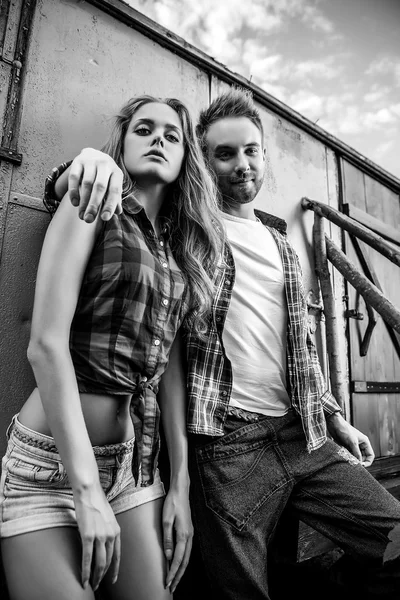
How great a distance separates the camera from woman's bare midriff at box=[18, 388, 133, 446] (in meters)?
1.09

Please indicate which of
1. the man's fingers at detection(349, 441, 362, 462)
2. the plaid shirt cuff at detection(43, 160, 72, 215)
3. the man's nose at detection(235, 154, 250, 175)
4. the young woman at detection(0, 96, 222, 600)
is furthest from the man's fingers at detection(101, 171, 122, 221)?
the man's fingers at detection(349, 441, 362, 462)

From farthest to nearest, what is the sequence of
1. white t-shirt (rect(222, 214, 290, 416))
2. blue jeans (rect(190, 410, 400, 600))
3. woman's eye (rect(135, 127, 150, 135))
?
1. white t-shirt (rect(222, 214, 290, 416))
2. woman's eye (rect(135, 127, 150, 135))
3. blue jeans (rect(190, 410, 400, 600))

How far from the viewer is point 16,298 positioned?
1528 mm

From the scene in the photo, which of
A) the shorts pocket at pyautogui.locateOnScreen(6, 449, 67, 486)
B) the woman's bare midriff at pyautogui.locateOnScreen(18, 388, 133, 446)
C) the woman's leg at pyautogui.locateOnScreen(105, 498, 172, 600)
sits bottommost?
the woman's leg at pyautogui.locateOnScreen(105, 498, 172, 600)

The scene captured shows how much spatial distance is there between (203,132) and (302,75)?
1972mm

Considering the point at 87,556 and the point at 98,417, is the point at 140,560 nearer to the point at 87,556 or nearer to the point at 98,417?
the point at 87,556

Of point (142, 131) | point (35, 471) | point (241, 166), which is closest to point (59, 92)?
point (142, 131)

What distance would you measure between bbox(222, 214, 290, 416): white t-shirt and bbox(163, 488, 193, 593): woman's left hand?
423 millimetres

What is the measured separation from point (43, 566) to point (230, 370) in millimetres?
863

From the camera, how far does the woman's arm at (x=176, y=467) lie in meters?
1.24

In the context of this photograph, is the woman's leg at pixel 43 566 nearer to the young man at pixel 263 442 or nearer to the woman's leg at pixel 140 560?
the woman's leg at pixel 140 560

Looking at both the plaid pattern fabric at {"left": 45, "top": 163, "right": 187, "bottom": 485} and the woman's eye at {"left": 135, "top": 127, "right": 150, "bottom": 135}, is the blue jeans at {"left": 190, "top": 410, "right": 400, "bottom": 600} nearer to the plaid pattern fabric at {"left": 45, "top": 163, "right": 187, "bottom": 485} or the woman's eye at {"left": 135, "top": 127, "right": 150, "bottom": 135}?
the plaid pattern fabric at {"left": 45, "top": 163, "right": 187, "bottom": 485}

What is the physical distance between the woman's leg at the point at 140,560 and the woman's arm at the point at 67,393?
0.17 meters

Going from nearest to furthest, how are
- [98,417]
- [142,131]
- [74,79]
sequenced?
[98,417]
[142,131]
[74,79]
